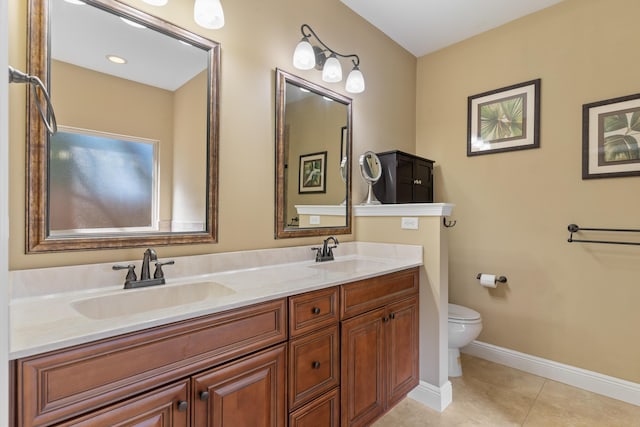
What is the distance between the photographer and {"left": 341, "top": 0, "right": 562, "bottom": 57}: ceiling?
7.64 ft

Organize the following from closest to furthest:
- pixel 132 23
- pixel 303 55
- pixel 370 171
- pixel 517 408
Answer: pixel 132 23, pixel 303 55, pixel 517 408, pixel 370 171

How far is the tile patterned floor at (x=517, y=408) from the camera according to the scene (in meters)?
1.82

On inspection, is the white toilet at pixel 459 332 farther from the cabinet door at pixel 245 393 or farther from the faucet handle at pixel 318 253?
the cabinet door at pixel 245 393

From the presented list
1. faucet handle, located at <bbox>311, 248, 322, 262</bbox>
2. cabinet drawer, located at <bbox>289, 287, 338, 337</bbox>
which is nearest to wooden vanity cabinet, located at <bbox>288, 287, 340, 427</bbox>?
cabinet drawer, located at <bbox>289, 287, 338, 337</bbox>

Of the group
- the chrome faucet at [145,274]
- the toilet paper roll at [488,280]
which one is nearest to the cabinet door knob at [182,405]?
the chrome faucet at [145,274]

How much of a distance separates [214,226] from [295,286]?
56 cm

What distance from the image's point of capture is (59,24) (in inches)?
46.4

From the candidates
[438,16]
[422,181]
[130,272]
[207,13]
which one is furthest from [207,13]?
[422,181]

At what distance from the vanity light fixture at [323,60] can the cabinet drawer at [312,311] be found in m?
1.31

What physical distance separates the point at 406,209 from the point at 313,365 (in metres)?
1.21

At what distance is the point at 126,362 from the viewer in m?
0.86

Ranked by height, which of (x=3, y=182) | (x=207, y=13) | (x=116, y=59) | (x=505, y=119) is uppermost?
(x=207, y=13)

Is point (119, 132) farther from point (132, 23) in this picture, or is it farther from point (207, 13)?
point (207, 13)

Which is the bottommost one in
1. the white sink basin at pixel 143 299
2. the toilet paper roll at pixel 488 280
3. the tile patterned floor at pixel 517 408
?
the tile patterned floor at pixel 517 408
